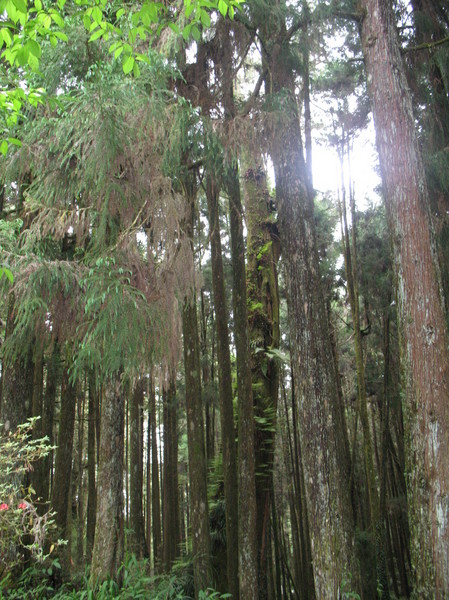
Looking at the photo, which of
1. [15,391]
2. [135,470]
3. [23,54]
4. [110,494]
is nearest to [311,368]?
[110,494]

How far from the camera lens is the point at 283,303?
67.8 ft

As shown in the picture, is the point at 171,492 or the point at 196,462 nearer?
the point at 196,462

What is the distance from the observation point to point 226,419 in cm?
856

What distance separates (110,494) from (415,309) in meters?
4.01

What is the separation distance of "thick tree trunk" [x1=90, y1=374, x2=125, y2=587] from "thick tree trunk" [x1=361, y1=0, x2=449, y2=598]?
3.24 meters

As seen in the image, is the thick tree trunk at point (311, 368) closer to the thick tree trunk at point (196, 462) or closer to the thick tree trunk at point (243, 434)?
the thick tree trunk at point (243, 434)

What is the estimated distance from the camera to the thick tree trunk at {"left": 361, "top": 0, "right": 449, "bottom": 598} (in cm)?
439

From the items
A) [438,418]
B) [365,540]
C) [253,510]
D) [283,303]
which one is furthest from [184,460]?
[438,418]

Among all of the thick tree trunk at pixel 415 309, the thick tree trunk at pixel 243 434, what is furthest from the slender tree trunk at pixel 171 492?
the thick tree trunk at pixel 415 309

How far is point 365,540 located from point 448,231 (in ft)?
22.0

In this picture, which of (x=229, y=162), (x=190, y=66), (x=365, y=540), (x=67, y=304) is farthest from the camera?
(x=365, y=540)

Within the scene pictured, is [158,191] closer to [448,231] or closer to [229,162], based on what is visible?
[229,162]

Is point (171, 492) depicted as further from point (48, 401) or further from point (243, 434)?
point (243, 434)

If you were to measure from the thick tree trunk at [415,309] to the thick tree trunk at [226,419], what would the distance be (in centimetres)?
315
